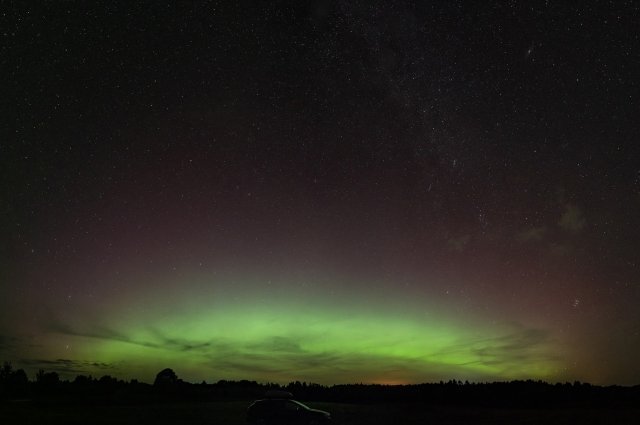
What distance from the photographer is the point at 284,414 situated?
2855 centimetres

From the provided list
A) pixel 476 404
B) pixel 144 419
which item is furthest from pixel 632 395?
pixel 144 419

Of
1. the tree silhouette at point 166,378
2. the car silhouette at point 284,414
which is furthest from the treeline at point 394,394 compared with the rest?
the car silhouette at point 284,414

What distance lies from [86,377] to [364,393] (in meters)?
68.6

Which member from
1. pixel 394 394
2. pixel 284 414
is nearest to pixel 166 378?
pixel 394 394

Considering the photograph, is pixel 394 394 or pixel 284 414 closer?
pixel 284 414

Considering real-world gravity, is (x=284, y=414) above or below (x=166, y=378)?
below

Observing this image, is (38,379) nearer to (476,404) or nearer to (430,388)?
(430,388)

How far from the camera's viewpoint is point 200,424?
30781mm

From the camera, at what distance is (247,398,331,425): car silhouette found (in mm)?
28078

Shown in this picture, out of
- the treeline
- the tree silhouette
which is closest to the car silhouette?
the treeline

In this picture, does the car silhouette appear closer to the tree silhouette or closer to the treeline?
the treeline

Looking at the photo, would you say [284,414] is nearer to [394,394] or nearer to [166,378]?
[394,394]

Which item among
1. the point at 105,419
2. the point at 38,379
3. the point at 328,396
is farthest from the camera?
the point at 38,379

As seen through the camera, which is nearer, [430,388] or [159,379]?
[430,388]
